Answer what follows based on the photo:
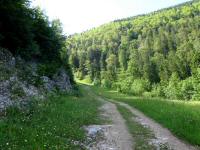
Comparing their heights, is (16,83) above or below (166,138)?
above

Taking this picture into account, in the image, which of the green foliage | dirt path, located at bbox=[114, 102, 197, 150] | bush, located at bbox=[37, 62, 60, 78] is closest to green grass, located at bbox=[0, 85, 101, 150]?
the green foliage

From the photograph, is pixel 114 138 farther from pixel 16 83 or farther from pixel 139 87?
pixel 139 87

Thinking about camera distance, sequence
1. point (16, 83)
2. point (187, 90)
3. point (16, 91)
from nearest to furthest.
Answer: point (16, 91) < point (16, 83) < point (187, 90)

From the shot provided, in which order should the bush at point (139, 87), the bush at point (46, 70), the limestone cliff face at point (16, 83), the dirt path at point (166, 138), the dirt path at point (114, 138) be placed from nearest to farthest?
the dirt path at point (114, 138) → the dirt path at point (166, 138) → the limestone cliff face at point (16, 83) → the bush at point (46, 70) → the bush at point (139, 87)

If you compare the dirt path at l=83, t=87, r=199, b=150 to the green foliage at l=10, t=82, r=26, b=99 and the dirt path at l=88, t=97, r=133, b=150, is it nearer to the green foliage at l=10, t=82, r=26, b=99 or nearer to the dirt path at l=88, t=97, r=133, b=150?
the dirt path at l=88, t=97, r=133, b=150

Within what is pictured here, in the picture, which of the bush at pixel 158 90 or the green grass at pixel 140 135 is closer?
the green grass at pixel 140 135

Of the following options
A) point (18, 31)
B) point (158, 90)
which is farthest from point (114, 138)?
point (158, 90)

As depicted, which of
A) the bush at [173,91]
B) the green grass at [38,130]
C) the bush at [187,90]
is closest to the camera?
the green grass at [38,130]

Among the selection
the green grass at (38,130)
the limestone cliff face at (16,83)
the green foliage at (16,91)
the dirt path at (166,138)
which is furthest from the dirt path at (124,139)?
the green foliage at (16,91)

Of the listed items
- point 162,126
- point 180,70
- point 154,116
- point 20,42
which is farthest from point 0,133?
point 180,70

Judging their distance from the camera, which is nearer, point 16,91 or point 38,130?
point 38,130

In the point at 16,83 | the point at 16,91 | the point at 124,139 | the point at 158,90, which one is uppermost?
the point at 158,90

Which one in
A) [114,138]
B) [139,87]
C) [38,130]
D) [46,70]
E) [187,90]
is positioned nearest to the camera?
[38,130]

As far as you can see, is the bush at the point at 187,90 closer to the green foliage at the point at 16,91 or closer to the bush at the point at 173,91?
the bush at the point at 173,91
